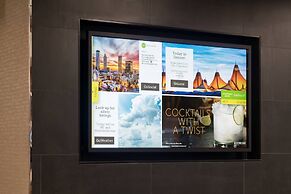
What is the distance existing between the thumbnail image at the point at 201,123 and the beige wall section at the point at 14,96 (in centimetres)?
104

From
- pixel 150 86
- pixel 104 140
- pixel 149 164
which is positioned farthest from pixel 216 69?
pixel 104 140

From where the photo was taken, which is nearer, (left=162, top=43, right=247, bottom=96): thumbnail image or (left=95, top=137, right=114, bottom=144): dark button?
(left=95, top=137, right=114, bottom=144): dark button

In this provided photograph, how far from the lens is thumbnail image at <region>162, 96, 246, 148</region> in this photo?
370 centimetres

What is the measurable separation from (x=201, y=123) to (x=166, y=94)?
14.6 inches

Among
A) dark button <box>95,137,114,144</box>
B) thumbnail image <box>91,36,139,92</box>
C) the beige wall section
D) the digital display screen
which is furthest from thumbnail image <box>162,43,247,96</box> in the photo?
the beige wall section

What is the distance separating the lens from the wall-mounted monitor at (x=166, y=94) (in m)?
3.47

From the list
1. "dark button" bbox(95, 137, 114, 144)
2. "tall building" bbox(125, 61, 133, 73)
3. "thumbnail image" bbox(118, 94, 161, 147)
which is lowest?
"dark button" bbox(95, 137, 114, 144)

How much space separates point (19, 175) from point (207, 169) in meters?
1.40

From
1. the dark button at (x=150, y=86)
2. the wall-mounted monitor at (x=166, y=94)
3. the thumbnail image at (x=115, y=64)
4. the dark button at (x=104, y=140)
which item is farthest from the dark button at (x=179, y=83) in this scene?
the dark button at (x=104, y=140)

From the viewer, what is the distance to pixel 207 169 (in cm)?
377

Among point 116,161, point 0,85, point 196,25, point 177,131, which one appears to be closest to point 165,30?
point 196,25

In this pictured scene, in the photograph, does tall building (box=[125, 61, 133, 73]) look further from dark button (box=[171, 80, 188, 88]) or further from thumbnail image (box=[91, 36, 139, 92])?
dark button (box=[171, 80, 188, 88])

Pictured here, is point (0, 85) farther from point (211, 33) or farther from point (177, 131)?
point (211, 33)

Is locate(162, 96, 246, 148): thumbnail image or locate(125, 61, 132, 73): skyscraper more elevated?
locate(125, 61, 132, 73): skyscraper
